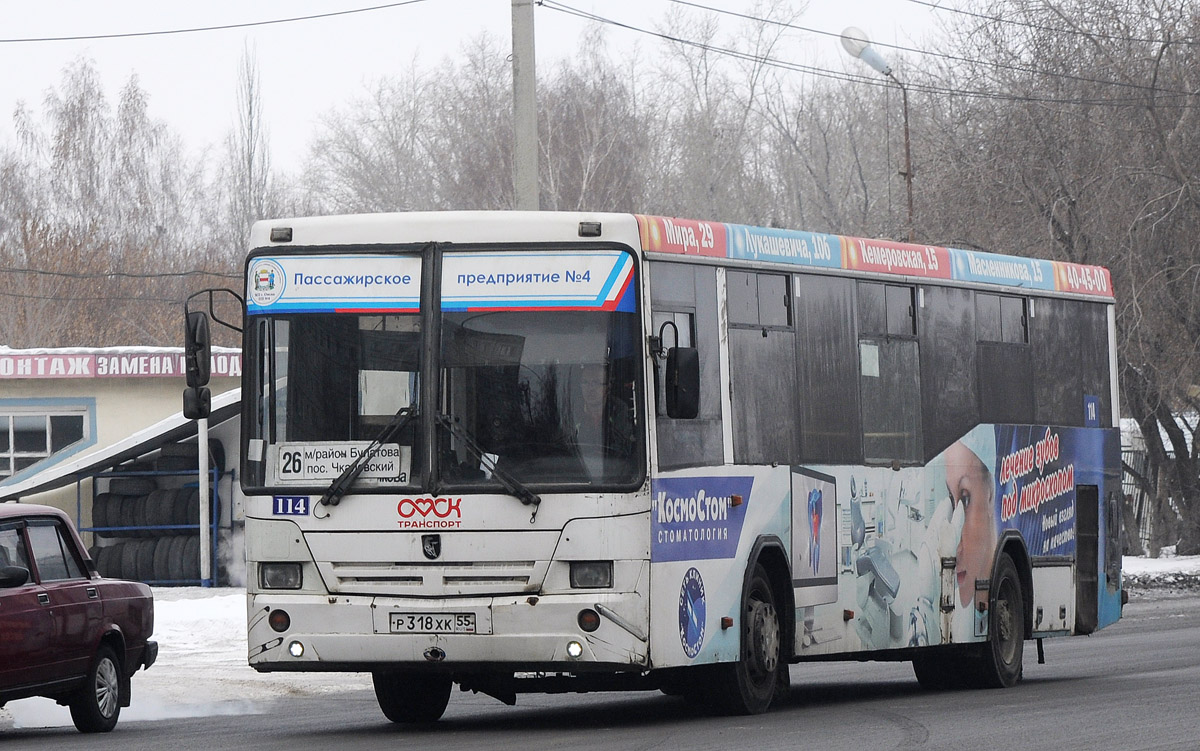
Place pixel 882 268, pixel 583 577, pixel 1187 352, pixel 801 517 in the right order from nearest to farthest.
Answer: pixel 583 577
pixel 801 517
pixel 882 268
pixel 1187 352

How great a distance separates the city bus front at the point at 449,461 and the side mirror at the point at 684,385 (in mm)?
205

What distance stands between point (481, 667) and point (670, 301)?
93.5 inches

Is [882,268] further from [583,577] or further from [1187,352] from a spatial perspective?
[1187,352]

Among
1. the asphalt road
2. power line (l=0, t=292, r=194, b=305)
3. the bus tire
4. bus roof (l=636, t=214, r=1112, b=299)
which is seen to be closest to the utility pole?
bus roof (l=636, t=214, r=1112, b=299)

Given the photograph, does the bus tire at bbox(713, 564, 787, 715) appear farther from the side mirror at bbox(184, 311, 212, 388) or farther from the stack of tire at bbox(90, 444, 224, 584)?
the stack of tire at bbox(90, 444, 224, 584)

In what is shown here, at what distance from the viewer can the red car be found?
1194cm

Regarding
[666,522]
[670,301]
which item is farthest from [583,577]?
[670,301]

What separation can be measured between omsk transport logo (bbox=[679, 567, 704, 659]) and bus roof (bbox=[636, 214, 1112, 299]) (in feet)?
6.24

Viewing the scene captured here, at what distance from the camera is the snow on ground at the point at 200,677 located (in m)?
15.0

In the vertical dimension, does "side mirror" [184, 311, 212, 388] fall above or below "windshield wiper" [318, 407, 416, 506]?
above

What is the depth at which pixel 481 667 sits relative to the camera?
11055mm

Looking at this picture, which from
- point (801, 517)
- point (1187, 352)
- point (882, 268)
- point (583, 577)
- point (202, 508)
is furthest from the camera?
point (1187, 352)

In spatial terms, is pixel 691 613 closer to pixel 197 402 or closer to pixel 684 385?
pixel 684 385

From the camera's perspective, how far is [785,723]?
474 inches
